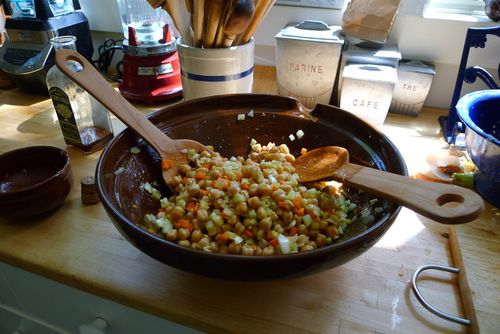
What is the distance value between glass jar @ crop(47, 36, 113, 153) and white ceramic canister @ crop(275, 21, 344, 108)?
20.1 inches

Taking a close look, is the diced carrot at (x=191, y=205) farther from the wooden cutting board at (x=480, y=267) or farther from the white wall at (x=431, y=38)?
the white wall at (x=431, y=38)

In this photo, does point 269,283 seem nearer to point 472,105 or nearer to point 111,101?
point 111,101

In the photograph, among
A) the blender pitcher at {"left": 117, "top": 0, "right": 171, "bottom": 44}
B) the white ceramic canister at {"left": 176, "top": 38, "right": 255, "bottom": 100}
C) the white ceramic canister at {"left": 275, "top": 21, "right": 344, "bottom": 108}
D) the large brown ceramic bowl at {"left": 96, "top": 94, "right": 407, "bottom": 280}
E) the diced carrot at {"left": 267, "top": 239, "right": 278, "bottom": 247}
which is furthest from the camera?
the blender pitcher at {"left": 117, "top": 0, "right": 171, "bottom": 44}

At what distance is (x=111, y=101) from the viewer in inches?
28.1

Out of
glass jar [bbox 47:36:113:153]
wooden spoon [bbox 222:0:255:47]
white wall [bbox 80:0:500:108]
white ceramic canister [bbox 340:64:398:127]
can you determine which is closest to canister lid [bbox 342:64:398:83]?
white ceramic canister [bbox 340:64:398:127]

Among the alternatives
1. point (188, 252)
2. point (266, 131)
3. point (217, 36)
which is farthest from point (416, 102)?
point (188, 252)

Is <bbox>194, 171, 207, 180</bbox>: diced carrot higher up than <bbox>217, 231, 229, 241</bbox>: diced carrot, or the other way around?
<bbox>194, 171, 207, 180</bbox>: diced carrot

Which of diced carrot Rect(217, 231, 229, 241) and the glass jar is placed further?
the glass jar

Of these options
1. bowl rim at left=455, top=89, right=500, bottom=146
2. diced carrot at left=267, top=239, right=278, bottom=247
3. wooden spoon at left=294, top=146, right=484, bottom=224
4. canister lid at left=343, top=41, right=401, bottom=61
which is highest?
canister lid at left=343, top=41, right=401, bottom=61

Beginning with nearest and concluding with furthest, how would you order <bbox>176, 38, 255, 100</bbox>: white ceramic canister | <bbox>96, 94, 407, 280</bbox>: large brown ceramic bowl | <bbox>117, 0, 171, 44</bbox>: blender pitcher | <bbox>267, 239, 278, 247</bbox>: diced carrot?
<bbox>96, 94, 407, 280</bbox>: large brown ceramic bowl < <bbox>267, 239, 278, 247</bbox>: diced carrot < <bbox>176, 38, 255, 100</bbox>: white ceramic canister < <bbox>117, 0, 171, 44</bbox>: blender pitcher

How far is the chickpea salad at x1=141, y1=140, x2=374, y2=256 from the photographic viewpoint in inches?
23.8

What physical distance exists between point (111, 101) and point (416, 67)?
2.72 feet

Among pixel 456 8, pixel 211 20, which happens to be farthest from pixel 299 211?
pixel 456 8

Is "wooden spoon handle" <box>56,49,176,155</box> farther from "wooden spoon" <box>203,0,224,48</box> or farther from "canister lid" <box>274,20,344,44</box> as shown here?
"canister lid" <box>274,20,344,44</box>
